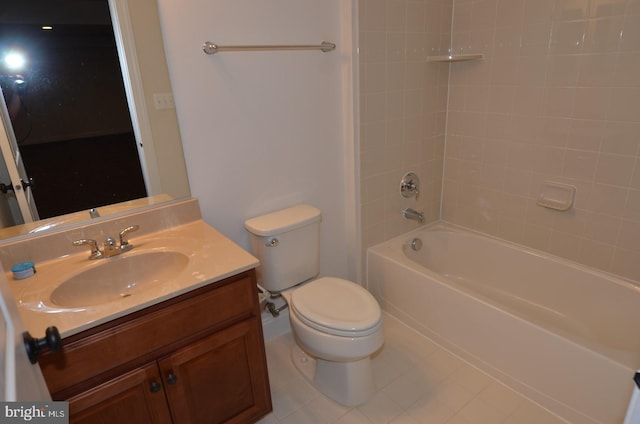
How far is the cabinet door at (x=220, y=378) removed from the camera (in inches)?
52.1

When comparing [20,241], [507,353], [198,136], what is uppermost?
[198,136]

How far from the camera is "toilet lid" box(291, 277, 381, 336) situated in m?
1.57

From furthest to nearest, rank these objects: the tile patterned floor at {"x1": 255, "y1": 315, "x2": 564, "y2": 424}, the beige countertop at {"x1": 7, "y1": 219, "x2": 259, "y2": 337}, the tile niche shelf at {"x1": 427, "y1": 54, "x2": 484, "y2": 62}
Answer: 1. the tile niche shelf at {"x1": 427, "y1": 54, "x2": 484, "y2": 62}
2. the tile patterned floor at {"x1": 255, "y1": 315, "x2": 564, "y2": 424}
3. the beige countertop at {"x1": 7, "y1": 219, "x2": 259, "y2": 337}

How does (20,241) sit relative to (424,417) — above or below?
above

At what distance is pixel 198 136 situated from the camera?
1664mm

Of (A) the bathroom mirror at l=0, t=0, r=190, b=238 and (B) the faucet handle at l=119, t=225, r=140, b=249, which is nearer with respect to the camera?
(A) the bathroom mirror at l=0, t=0, r=190, b=238

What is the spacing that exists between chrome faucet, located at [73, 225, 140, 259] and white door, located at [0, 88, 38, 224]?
196 millimetres

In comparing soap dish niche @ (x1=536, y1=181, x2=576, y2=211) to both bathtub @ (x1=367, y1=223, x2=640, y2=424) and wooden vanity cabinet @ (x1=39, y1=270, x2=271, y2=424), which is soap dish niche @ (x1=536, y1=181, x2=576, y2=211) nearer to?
bathtub @ (x1=367, y1=223, x2=640, y2=424)

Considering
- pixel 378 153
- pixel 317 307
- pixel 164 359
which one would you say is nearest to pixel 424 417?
pixel 317 307

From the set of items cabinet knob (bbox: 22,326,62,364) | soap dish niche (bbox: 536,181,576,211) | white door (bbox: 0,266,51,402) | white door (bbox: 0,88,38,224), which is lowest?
soap dish niche (bbox: 536,181,576,211)

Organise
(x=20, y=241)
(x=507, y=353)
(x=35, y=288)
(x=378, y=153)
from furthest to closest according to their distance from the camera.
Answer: (x=378, y=153)
(x=507, y=353)
(x=20, y=241)
(x=35, y=288)

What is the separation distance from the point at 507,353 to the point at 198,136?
66.5 inches

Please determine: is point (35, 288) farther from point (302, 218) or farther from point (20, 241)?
point (302, 218)

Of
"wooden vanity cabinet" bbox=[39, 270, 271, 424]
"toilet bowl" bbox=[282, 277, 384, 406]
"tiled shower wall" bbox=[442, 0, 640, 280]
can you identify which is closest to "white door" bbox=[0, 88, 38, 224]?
"wooden vanity cabinet" bbox=[39, 270, 271, 424]
